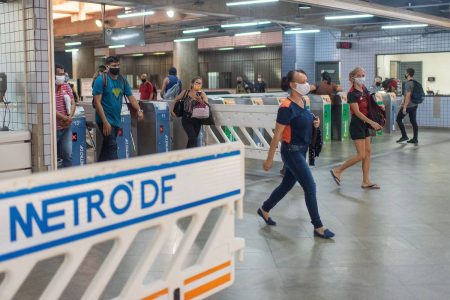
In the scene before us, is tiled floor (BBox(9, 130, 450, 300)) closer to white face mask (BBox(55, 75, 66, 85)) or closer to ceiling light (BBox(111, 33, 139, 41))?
white face mask (BBox(55, 75, 66, 85))

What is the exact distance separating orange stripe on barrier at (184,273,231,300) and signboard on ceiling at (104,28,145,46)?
11.3 m

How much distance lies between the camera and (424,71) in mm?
20391

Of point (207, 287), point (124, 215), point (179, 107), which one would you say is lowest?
point (207, 287)

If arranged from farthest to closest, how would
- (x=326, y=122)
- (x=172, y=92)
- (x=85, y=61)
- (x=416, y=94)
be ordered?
(x=85, y=61), (x=326, y=122), (x=416, y=94), (x=172, y=92)

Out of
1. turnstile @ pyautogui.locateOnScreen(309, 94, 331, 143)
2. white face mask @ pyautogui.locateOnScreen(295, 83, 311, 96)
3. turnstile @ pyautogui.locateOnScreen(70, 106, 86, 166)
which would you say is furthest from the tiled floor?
turnstile @ pyautogui.locateOnScreen(309, 94, 331, 143)

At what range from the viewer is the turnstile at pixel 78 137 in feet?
26.4

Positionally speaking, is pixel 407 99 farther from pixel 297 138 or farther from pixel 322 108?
pixel 297 138

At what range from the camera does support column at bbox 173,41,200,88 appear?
73.5 feet

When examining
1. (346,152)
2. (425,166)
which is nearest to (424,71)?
(346,152)

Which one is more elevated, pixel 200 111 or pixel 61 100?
pixel 61 100

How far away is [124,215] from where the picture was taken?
8.63ft

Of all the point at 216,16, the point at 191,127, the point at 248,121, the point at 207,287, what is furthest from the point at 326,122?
the point at 207,287

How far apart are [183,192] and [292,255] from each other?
2251 mm

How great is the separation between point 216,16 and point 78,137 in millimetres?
7743
